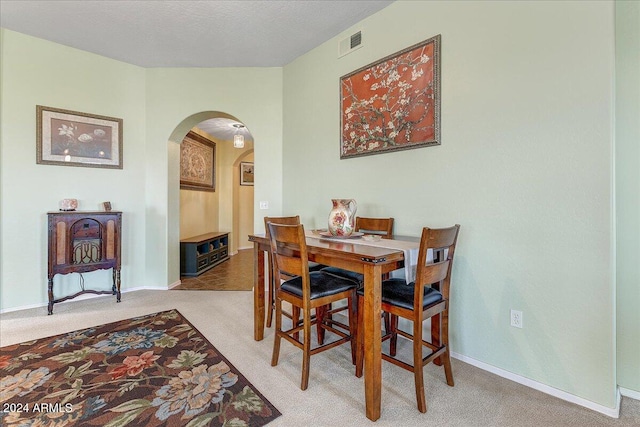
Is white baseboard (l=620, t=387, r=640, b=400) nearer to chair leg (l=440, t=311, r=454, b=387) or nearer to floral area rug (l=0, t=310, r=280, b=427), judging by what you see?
chair leg (l=440, t=311, r=454, b=387)

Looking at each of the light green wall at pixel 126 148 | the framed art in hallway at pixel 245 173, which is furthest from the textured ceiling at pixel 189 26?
the framed art in hallway at pixel 245 173

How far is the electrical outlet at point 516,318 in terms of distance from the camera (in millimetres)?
1871

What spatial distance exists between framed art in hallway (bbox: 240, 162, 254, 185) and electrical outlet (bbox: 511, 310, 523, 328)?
6.26m

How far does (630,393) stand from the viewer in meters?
1.72

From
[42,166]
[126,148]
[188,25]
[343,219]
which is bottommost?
[343,219]

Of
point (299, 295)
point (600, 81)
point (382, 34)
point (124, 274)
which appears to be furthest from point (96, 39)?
point (600, 81)

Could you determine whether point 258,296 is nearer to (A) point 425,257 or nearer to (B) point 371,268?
(B) point 371,268

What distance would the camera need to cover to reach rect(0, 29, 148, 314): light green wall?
305 centimetres

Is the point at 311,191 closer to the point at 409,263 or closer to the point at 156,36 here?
the point at 409,263

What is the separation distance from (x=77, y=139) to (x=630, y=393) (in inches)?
204

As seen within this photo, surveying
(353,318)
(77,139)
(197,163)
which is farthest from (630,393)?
(197,163)

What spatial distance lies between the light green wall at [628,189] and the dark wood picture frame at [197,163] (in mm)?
5157

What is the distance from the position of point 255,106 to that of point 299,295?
284 cm

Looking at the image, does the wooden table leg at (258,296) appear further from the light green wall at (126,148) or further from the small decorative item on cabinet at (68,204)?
the small decorative item on cabinet at (68,204)
